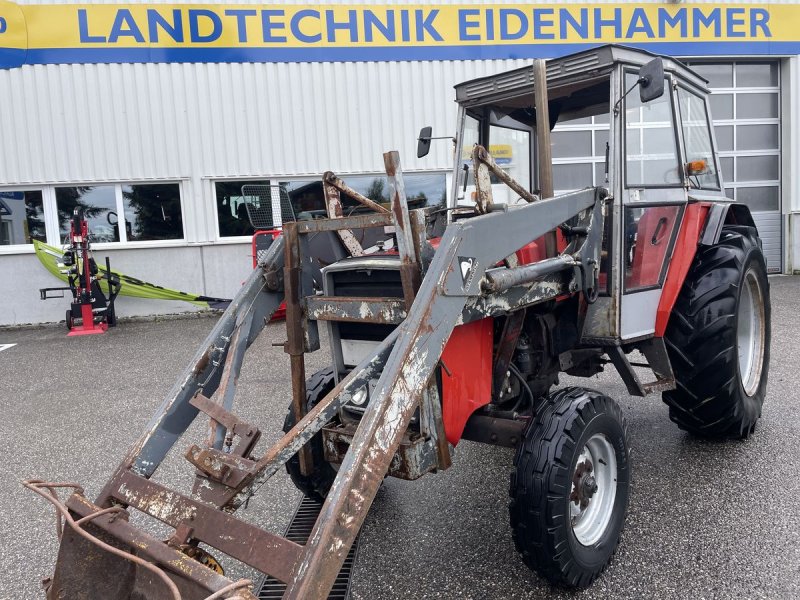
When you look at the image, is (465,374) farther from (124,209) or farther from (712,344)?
(124,209)

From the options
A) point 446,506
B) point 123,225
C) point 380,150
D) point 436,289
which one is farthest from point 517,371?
point 123,225

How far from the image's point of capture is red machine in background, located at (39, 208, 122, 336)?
932 cm

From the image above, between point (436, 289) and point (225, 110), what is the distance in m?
9.14

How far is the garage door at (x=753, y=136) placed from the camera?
1202cm

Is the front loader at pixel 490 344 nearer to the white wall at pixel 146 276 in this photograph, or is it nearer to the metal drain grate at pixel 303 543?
the metal drain grate at pixel 303 543

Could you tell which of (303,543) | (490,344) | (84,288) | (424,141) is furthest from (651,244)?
(84,288)

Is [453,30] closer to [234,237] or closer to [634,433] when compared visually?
[234,237]

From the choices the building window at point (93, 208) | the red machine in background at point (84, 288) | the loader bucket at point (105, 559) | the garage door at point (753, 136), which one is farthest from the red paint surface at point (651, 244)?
the garage door at point (753, 136)

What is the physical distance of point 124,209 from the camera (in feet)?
34.6

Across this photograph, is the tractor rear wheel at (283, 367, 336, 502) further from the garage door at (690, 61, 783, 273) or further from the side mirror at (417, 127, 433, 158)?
the garage door at (690, 61, 783, 273)

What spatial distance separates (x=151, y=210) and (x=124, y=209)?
0.41 meters

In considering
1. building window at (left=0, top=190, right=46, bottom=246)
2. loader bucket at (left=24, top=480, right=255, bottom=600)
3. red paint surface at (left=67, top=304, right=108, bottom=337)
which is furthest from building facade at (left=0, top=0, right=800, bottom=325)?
loader bucket at (left=24, top=480, right=255, bottom=600)

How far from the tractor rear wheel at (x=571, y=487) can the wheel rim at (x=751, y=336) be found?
1.95m

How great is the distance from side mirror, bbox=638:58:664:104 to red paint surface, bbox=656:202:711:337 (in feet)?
3.15
